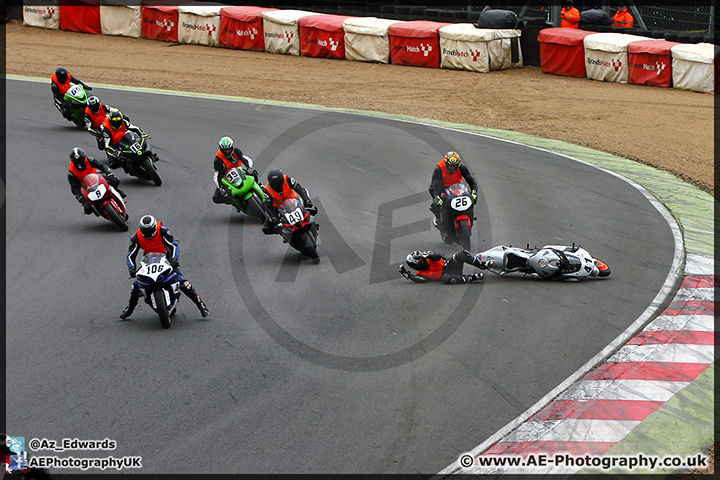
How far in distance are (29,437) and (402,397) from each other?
159 inches

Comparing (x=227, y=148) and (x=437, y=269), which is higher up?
(x=227, y=148)

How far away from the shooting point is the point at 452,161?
1402cm

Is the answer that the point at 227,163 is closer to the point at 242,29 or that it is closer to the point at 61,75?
the point at 61,75

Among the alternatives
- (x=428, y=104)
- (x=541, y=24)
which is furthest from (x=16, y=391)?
(x=541, y=24)

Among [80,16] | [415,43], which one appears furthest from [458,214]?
[80,16]

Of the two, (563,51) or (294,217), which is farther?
(563,51)

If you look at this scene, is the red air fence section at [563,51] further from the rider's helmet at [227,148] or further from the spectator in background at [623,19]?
the rider's helmet at [227,148]

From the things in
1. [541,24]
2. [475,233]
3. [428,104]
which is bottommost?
[475,233]

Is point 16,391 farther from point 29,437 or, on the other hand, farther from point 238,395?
point 238,395

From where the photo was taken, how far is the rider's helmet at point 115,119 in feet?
59.6

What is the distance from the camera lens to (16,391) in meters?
9.09

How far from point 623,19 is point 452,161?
2004 cm

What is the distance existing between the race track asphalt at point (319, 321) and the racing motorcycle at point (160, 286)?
1.22 ft

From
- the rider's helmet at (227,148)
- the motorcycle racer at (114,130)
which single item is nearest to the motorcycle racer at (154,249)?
the rider's helmet at (227,148)
